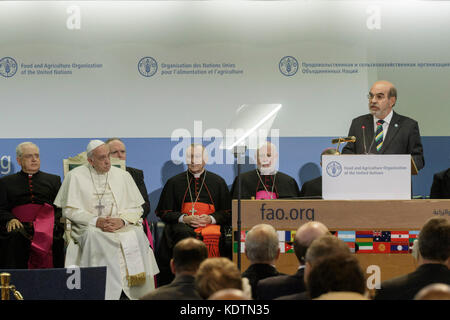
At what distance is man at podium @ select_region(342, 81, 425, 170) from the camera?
21.3ft

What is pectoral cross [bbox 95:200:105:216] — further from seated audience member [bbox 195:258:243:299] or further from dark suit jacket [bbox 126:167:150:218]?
seated audience member [bbox 195:258:243:299]

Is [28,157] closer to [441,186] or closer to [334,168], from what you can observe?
[334,168]

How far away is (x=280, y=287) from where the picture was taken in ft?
11.7

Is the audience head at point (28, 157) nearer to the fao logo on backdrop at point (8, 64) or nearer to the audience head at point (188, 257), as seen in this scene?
the fao logo on backdrop at point (8, 64)

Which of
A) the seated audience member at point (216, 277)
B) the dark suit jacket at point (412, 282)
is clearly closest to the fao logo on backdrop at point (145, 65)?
the dark suit jacket at point (412, 282)

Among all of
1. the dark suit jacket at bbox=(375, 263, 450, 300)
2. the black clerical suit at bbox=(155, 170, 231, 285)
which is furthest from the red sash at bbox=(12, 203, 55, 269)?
the dark suit jacket at bbox=(375, 263, 450, 300)

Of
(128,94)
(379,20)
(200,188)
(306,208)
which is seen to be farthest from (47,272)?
(379,20)

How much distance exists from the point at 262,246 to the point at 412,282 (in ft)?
3.04

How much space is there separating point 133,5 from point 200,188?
103 inches

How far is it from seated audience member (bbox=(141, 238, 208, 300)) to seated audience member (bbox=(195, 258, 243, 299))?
309 mm

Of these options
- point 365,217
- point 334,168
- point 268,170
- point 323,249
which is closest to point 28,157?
point 268,170

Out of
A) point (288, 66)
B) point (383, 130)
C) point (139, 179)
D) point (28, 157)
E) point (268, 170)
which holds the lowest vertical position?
point (139, 179)

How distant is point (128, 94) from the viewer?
26.9 feet

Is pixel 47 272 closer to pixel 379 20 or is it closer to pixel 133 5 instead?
pixel 133 5
